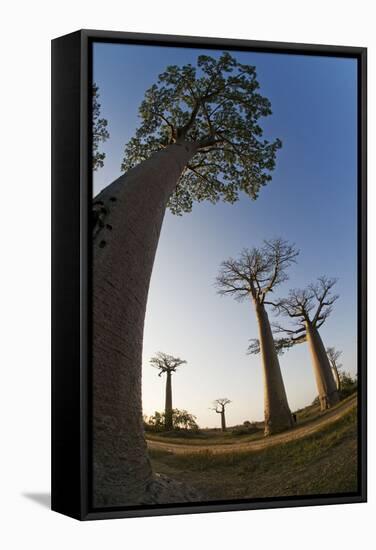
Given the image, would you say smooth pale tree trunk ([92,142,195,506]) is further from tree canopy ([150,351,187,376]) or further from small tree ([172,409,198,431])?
small tree ([172,409,198,431])

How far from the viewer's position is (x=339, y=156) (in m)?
10.1

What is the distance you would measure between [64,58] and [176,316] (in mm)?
2117

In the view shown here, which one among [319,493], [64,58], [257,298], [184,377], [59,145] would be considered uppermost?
[64,58]

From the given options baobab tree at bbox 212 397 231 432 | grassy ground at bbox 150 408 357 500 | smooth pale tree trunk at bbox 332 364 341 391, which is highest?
smooth pale tree trunk at bbox 332 364 341 391

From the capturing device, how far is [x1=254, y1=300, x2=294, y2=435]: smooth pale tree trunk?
9648 millimetres

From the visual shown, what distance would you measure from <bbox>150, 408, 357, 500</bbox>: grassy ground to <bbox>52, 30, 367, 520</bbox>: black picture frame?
0.33 feet

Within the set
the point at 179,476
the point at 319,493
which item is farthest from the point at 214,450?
the point at 319,493

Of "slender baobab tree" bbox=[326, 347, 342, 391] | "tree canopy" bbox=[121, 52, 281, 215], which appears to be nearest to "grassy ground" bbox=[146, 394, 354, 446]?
"slender baobab tree" bbox=[326, 347, 342, 391]

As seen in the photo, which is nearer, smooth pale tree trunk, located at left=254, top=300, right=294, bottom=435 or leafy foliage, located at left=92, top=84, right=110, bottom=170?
leafy foliage, located at left=92, top=84, right=110, bottom=170

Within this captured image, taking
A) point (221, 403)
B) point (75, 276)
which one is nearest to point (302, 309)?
point (221, 403)

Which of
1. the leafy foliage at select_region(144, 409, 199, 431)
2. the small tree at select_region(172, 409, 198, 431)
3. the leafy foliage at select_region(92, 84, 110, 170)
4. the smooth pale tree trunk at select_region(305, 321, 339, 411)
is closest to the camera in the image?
the leafy foliage at select_region(92, 84, 110, 170)

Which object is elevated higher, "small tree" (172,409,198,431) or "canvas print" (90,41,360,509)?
"canvas print" (90,41,360,509)

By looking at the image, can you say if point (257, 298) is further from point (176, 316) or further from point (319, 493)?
point (319, 493)

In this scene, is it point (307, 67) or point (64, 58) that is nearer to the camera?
point (64, 58)
